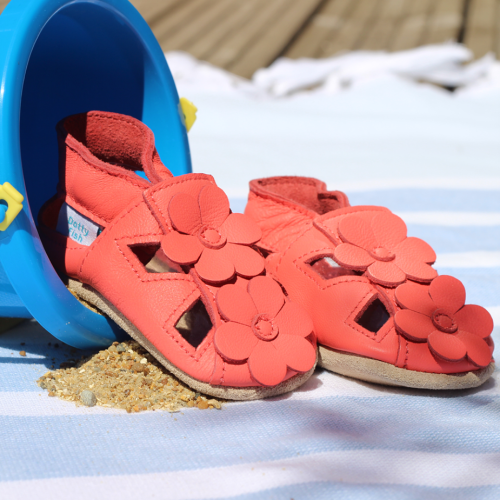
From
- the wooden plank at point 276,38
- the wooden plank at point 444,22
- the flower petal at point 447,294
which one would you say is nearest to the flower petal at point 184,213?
the flower petal at point 447,294

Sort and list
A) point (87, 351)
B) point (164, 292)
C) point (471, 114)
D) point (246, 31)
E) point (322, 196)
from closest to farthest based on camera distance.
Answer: point (164, 292) → point (87, 351) → point (322, 196) → point (471, 114) → point (246, 31)

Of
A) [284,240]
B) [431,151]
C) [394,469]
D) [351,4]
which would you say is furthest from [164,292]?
[351,4]

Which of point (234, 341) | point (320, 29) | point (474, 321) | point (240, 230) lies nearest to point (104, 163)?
point (240, 230)

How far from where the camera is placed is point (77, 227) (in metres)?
0.85

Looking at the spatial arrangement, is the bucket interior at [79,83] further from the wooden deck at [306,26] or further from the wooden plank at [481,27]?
the wooden plank at [481,27]

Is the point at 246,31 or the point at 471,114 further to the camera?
the point at 246,31

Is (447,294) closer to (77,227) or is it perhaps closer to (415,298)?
(415,298)

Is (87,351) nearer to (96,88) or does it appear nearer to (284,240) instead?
(284,240)

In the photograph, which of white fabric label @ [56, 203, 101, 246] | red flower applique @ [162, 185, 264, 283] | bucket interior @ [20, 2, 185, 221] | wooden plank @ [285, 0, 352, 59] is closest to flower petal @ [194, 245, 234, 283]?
red flower applique @ [162, 185, 264, 283]

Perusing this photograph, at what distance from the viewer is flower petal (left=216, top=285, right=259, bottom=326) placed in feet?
2.24

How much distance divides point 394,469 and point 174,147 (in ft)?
2.14

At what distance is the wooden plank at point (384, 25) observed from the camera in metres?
2.78

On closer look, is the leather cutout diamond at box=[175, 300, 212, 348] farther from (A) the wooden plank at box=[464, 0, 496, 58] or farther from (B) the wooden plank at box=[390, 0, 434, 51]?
(A) the wooden plank at box=[464, 0, 496, 58]

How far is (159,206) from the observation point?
0.73m
